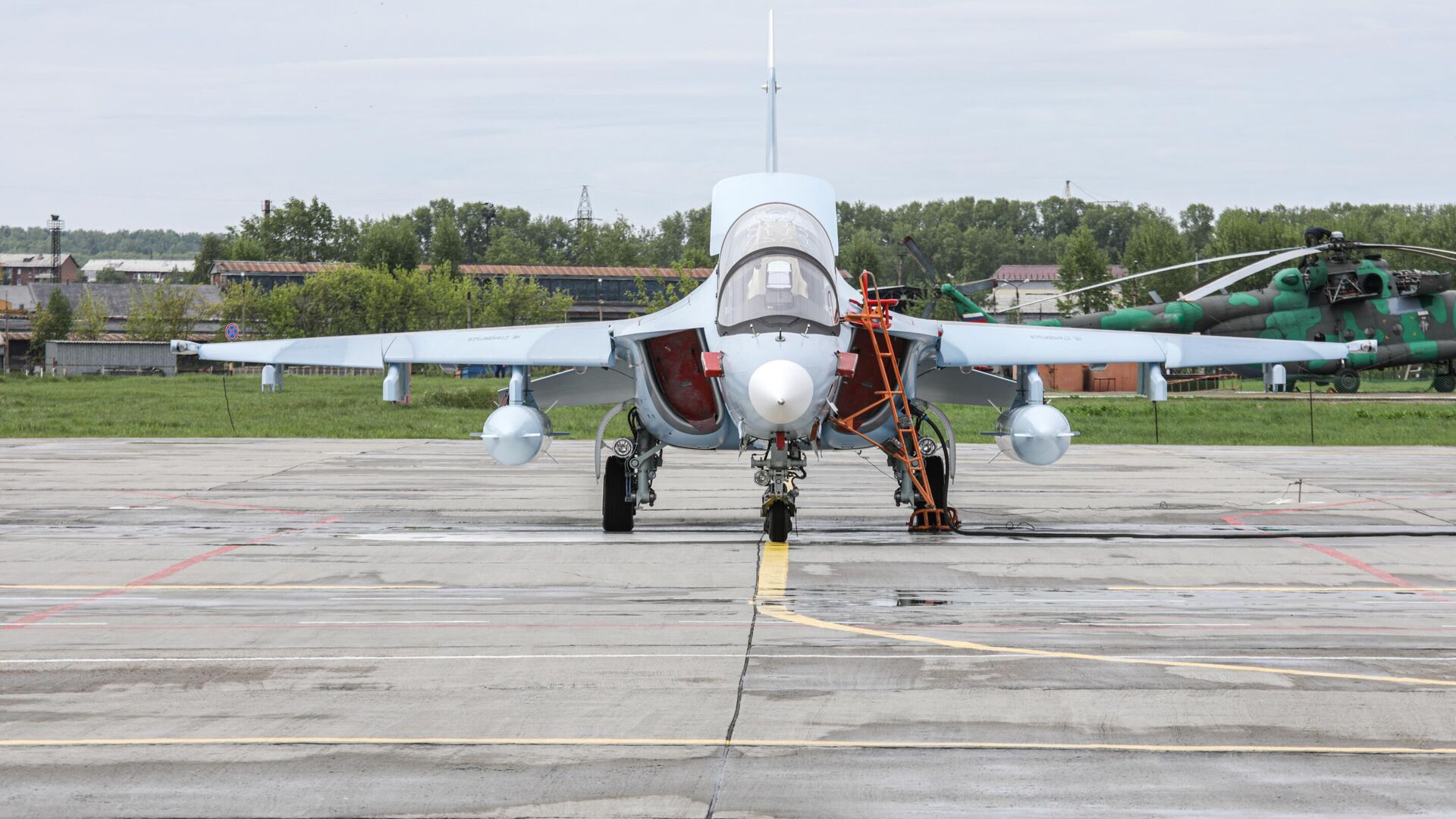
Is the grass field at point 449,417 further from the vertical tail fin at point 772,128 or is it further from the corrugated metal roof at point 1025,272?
the corrugated metal roof at point 1025,272

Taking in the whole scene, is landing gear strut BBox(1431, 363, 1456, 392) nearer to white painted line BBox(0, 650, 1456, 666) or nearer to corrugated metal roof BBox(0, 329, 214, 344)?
white painted line BBox(0, 650, 1456, 666)

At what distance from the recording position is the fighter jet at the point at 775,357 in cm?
1404

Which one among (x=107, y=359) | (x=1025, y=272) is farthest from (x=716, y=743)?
(x=1025, y=272)

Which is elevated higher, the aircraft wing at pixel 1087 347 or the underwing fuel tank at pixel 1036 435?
the aircraft wing at pixel 1087 347

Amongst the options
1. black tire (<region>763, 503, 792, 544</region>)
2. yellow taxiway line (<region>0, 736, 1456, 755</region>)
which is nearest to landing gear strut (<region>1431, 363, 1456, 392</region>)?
black tire (<region>763, 503, 792, 544</region>)

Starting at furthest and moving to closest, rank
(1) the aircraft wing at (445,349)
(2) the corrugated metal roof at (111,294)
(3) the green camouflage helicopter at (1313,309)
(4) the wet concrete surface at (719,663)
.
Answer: (2) the corrugated metal roof at (111,294)
(3) the green camouflage helicopter at (1313,309)
(1) the aircraft wing at (445,349)
(4) the wet concrete surface at (719,663)

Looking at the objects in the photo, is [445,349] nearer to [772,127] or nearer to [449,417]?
[772,127]

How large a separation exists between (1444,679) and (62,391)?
193ft

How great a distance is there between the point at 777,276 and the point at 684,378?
2180mm

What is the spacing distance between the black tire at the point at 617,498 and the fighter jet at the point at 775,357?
2 centimetres

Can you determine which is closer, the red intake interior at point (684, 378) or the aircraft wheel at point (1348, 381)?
the red intake interior at point (684, 378)

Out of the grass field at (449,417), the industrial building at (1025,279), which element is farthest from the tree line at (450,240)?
the grass field at (449,417)

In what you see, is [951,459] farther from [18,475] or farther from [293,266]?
[293,266]

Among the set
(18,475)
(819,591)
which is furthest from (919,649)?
(18,475)
